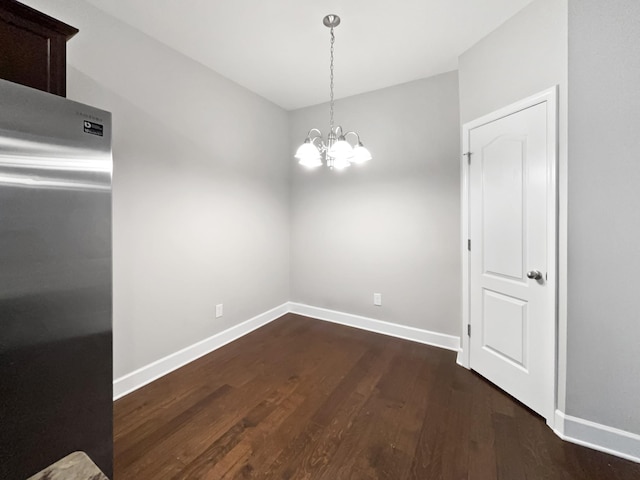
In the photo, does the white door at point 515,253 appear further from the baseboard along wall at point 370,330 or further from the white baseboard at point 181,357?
the white baseboard at point 181,357

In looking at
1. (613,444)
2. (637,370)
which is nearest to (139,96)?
(637,370)

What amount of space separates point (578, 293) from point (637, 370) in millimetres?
462

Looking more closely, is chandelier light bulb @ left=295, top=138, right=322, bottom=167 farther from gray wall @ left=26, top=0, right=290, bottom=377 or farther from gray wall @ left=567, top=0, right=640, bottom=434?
gray wall @ left=567, top=0, right=640, bottom=434

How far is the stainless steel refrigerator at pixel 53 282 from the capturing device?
103cm

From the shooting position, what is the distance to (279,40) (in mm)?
2273

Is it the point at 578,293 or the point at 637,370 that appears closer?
the point at 637,370

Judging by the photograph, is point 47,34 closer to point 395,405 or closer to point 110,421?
point 110,421

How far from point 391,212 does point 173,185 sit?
2215 millimetres

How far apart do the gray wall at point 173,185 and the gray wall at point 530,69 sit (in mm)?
2300

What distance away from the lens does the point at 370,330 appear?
325 centimetres

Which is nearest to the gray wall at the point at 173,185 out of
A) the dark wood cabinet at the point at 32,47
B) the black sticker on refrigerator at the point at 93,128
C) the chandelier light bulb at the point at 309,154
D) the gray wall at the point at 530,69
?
the dark wood cabinet at the point at 32,47

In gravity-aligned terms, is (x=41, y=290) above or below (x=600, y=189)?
below

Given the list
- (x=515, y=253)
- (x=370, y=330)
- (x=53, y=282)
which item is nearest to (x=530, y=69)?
(x=515, y=253)

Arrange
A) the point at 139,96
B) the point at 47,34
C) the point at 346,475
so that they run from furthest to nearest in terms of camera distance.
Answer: the point at 139,96 < the point at 346,475 < the point at 47,34
